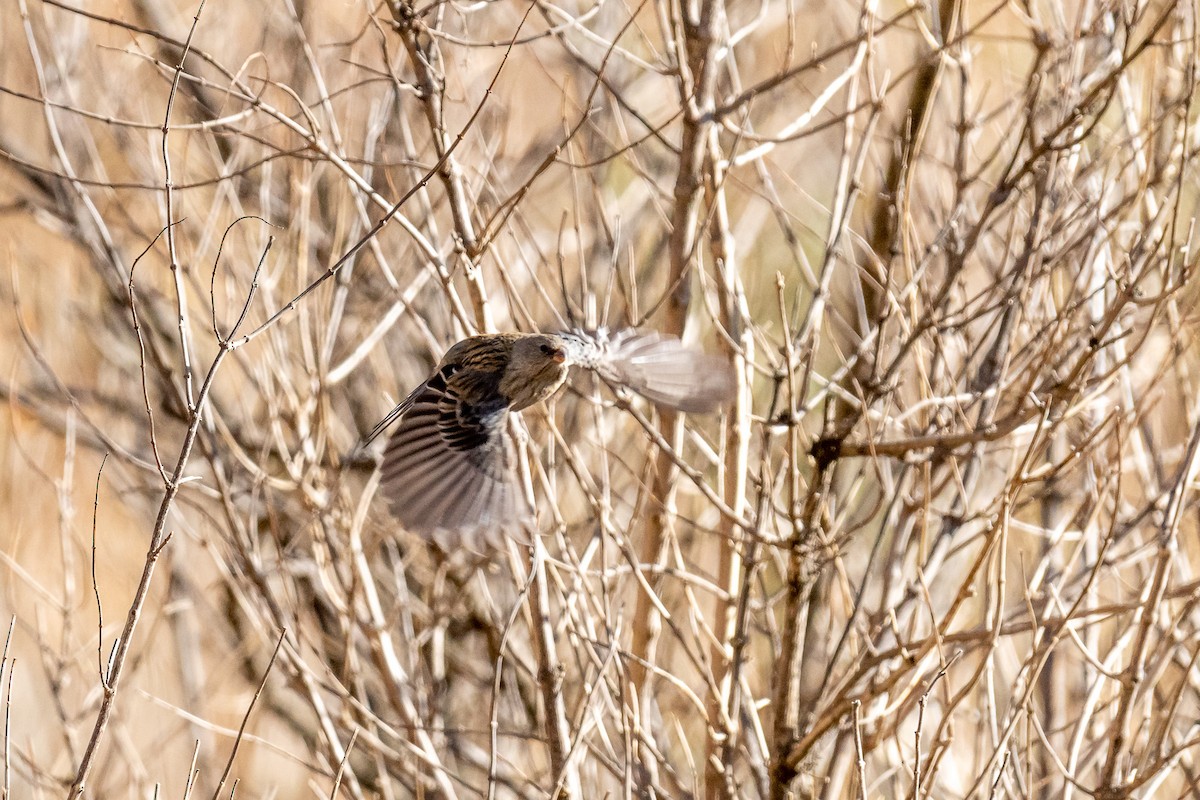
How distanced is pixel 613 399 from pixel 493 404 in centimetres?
80

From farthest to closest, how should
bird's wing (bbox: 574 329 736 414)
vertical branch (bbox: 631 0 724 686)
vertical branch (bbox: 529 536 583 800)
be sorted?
1. vertical branch (bbox: 631 0 724 686)
2. bird's wing (bbox: 574 329 736 414)
3. vertical branch (bbox: 529 536 583 800)

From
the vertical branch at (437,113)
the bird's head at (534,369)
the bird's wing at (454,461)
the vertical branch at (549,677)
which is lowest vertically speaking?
the vertical branch at (549,677)

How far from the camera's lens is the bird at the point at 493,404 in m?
3.28

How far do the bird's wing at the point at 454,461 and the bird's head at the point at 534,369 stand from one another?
2.7 inches

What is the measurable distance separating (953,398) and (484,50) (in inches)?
155

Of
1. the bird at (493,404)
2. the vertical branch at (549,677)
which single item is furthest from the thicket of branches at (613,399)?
the bird at (493,404)

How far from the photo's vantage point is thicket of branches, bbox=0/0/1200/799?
3082mm

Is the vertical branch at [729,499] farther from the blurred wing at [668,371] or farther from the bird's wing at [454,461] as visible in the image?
the bird's wing at [454,461]

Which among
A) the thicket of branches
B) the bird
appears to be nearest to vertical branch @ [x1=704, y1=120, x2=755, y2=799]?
the thicket of branches

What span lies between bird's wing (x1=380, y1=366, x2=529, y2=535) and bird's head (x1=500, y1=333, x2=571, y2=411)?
2.7 inches

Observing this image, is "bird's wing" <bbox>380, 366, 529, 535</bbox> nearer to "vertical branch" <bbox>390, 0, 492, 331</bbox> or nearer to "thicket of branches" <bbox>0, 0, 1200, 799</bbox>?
"thicket of branches" <bbox>0, 0, 1200, 799</bbox>

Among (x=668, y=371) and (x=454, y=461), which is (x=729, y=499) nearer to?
(x=668, y=371)

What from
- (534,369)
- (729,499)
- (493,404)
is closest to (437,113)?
(534,369)

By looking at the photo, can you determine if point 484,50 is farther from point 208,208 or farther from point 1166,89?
point 1166,89
